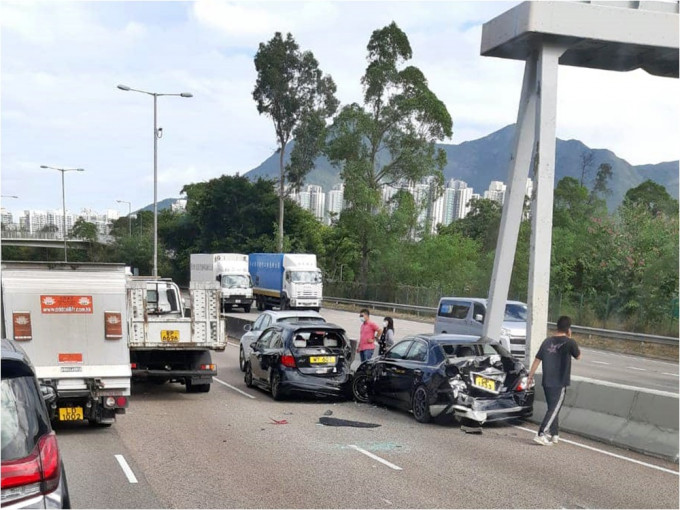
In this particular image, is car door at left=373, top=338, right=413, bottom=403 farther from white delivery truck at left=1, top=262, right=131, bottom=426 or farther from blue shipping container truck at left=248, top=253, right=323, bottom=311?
blue shipping container truck at left=248, top=253, right=323, bottom=311

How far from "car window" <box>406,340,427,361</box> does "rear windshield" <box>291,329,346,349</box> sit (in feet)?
7.12

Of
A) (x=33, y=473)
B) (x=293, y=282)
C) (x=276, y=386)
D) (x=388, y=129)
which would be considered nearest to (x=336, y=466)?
(x=33, y=473)

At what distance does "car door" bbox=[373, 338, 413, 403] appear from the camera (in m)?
14.8

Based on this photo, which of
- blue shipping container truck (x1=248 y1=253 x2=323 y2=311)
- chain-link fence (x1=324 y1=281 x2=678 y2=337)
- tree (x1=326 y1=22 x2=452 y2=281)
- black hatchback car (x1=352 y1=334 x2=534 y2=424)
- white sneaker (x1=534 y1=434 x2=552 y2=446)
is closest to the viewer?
white sneaker (x1=534 y1=434 x2=552 y2=446)

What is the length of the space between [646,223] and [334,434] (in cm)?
3264

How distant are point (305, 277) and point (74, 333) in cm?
Result: 3545

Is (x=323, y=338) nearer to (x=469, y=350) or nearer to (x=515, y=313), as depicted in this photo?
(x=469, y=350)

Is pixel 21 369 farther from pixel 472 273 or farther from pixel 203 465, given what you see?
pixel 472 273

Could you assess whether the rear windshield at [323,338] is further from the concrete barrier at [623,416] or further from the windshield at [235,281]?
the windshield at [235,281]

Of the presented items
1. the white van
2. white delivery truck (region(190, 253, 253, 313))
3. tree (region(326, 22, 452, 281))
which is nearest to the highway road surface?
the white van

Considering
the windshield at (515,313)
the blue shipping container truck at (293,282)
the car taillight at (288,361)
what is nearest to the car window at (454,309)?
the windshield at (515,313)

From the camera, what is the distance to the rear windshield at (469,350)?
1351cm

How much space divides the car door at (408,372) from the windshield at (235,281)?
3500 centimetres

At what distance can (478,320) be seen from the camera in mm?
25703
